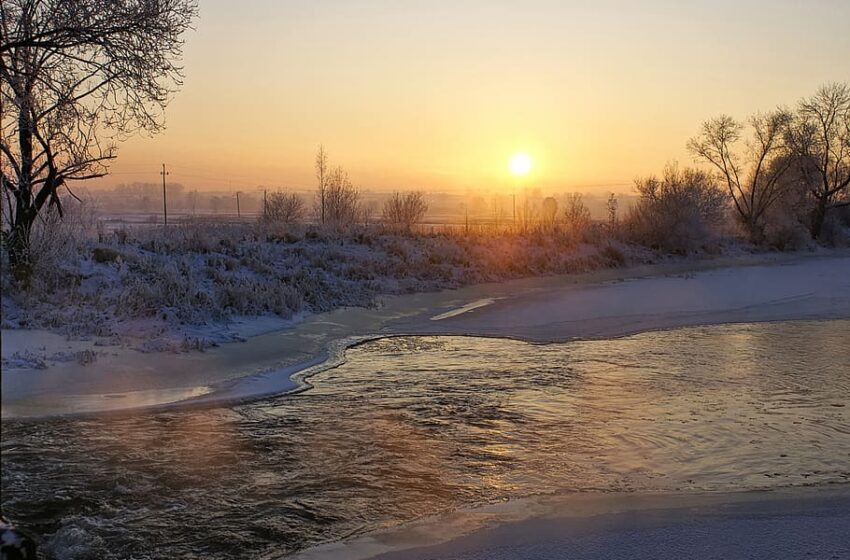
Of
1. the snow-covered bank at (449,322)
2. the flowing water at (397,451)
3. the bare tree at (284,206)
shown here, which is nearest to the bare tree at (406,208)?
the bare tree at (284,206)

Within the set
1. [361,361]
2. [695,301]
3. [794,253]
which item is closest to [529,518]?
[361,361]

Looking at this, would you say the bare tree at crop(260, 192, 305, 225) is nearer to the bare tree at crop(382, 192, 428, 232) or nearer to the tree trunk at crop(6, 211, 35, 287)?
the bare tree at crop(382, 192, 428, 232)

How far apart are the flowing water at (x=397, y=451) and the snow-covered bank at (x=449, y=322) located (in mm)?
1105

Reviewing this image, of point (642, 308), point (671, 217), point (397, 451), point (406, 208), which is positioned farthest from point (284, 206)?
point (397, 451)

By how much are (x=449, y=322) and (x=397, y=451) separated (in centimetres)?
1046

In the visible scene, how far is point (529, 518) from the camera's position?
6094 mm

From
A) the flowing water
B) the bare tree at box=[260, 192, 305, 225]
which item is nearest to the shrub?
the bare tree at box=[260, 192, 305, 225]

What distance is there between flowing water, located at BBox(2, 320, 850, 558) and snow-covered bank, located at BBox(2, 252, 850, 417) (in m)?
1.10

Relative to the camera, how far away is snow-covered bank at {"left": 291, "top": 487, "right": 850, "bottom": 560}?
5.40m

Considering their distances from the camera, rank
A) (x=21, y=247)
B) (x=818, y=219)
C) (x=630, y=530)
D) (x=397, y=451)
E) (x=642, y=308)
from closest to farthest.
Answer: (x=630, y=530), (x=397, y=451), (x=21, y=247), (x=642, y=308), (x=818, y=219)

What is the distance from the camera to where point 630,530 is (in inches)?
227

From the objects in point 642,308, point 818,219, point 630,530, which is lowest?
point 630,530

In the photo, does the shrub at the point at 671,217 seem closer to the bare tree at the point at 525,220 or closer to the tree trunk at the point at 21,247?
the bare tree at the point at 525,220

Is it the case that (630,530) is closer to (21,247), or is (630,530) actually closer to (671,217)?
(21,247)
